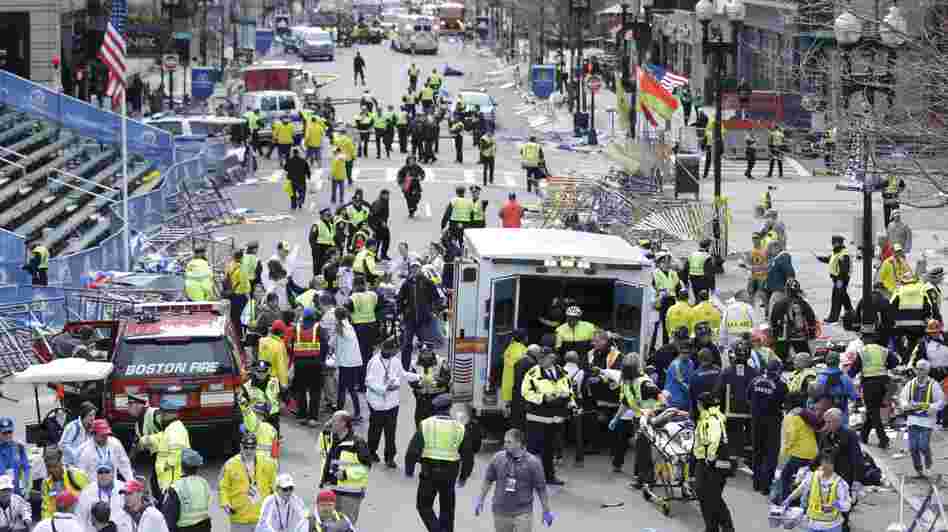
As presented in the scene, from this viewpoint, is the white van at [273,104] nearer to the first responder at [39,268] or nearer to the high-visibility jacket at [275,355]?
the first responder at [39,268]

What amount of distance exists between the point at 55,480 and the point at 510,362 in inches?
241

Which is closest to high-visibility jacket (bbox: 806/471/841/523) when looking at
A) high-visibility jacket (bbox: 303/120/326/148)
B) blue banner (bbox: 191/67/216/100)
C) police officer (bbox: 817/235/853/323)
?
police officer (bbox: 817/235/853/323)

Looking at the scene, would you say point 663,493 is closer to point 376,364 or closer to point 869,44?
point 376,364

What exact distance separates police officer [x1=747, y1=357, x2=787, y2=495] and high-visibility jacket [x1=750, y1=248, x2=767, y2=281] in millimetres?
9406

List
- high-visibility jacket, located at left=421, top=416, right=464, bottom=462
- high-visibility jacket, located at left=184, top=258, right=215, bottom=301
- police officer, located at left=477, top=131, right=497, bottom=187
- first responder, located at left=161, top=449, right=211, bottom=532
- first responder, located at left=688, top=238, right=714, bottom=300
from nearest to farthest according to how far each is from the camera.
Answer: first responder, located at left=161, top=449, right=211, bottom=532
high-visibility jacket, located at left=421, top=416, right=464, bottom=462
high-visibility jacket, located at left=184, top=258, right=215, bottom=301
first responder, located at left=688, top=238, right=714, bottom=300
police officer, located at left=477, top=131, right=497, bottom=187

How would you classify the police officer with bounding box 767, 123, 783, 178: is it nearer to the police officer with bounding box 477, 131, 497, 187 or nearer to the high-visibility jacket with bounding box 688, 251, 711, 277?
the police officer with bounding box 477, 131, 497, 187

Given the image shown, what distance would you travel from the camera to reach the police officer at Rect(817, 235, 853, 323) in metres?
27.7

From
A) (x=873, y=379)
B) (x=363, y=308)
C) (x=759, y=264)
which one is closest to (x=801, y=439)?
(x=873, y=379)

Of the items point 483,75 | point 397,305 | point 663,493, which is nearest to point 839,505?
point 663,493

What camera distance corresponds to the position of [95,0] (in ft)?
216

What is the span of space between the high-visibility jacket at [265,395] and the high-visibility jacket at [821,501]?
622 centimetres

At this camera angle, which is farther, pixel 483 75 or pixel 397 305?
pixel 483 75

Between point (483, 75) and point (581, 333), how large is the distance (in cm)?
6962

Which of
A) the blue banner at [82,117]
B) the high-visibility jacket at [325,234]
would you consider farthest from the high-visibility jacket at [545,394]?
the blue banner at [82,117]
